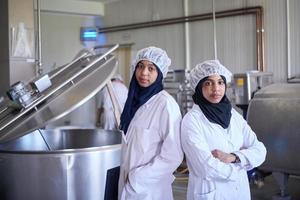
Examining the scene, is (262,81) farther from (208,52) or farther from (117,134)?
(117,134)

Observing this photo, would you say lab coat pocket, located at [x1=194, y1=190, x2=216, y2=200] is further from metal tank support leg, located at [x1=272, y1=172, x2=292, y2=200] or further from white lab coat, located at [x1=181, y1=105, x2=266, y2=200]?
metal tank support leg, located at [x1=272, y1=172, x2=292, y2=200]

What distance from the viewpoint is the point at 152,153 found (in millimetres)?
1750

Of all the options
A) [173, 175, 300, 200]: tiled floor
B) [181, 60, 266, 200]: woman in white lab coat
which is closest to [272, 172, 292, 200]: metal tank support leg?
[173, 175, 300, 200]: tiled floor

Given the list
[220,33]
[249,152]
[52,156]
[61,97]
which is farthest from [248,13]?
[52,156]

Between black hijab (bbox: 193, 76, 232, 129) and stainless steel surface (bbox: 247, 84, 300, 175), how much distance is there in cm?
204

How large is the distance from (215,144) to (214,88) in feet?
0.83

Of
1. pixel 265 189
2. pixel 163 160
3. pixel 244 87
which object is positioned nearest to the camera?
pixel 163 160

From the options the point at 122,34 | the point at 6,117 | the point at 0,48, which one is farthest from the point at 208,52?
the point at 6,117

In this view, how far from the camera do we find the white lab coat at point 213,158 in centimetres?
176

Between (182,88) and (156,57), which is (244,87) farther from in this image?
(156,57)

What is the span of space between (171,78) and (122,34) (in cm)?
210

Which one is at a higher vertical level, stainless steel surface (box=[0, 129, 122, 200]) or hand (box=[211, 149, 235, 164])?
hand (box=[211, 149, 235, 164])

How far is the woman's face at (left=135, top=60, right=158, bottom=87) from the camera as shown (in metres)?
1.82

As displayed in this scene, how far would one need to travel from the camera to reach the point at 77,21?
343 inches
